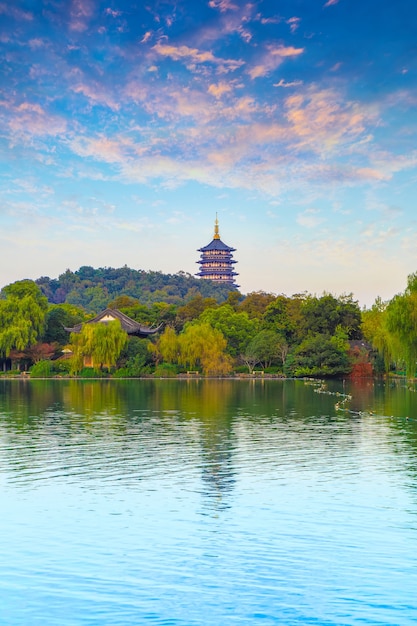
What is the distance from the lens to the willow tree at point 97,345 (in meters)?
44.7

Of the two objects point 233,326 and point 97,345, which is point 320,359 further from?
point 97,345

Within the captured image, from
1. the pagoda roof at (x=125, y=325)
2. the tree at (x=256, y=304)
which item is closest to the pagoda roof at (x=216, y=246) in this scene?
the tree at (x=256, y=304)

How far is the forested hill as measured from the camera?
94.8 meters

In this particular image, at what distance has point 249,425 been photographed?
58.1 feet

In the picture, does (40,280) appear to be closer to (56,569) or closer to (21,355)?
(21,355)

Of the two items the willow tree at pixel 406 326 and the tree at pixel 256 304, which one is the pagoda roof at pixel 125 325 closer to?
the tree at pixel 256 304

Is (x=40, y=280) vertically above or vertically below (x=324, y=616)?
above

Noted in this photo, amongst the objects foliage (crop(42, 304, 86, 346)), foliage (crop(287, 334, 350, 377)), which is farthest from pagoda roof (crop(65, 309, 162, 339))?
foliage (crop(287, 334, 350, 377))

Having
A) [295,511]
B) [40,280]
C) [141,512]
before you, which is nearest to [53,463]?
[141,512]

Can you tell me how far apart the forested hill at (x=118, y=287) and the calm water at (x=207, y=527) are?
75.9 m

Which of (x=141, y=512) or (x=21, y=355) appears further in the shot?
(x=21, y=355)

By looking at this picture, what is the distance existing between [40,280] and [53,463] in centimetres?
9741

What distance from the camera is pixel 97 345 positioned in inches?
1763

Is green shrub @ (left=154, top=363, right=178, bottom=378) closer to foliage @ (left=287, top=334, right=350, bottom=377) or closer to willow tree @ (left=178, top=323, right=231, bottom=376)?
willow tree @ (left=178, top=323, right=231, bottom=376)
